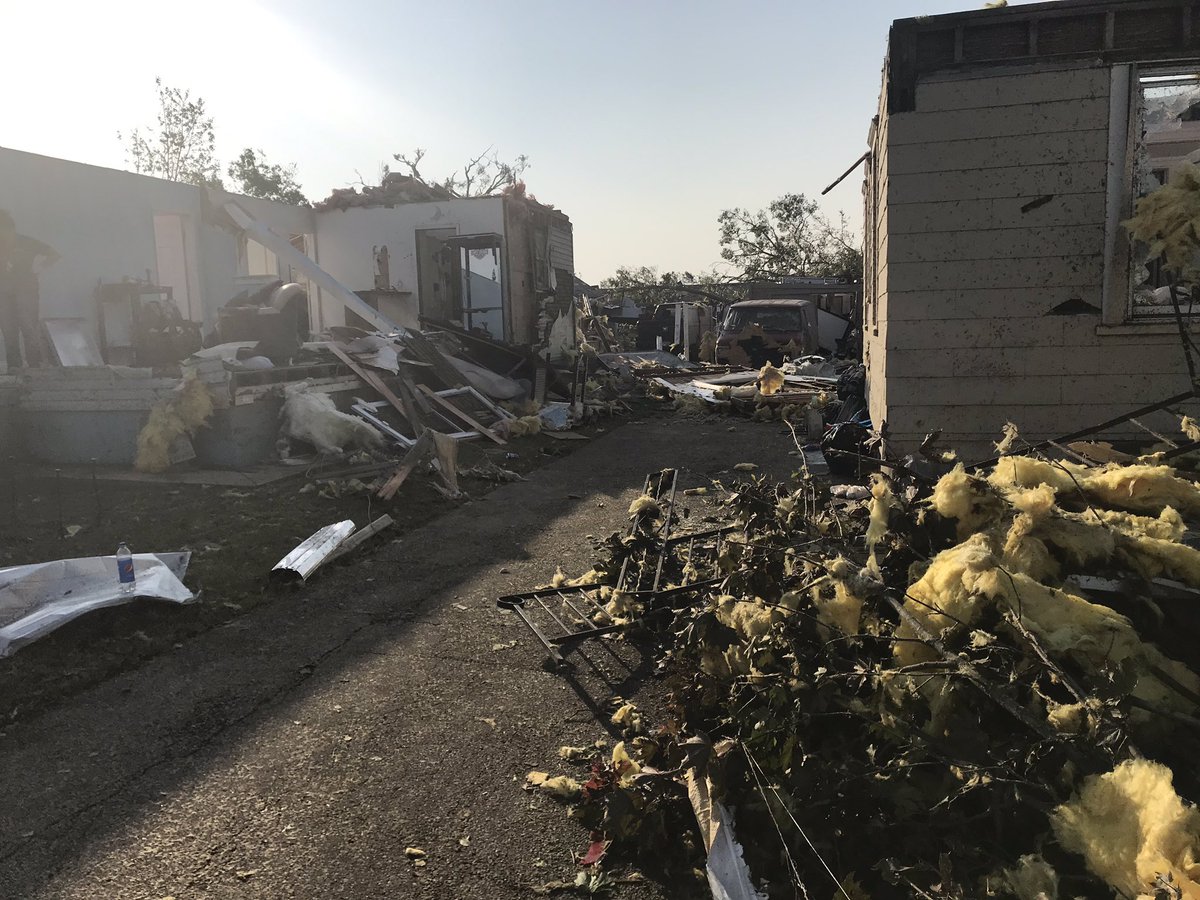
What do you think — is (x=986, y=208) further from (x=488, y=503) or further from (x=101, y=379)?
(x=101, y=379)

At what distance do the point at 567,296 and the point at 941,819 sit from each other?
17.5m

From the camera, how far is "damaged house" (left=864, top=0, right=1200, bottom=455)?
19.2ft

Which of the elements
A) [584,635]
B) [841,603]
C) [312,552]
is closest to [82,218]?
[312,552]

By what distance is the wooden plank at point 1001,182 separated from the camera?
593 centimetres

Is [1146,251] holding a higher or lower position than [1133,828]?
higher

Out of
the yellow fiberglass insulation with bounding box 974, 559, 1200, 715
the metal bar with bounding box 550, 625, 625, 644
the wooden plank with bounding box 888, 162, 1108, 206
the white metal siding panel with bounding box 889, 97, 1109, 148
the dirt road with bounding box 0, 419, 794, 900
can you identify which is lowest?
the dirt road with bounding box 0, 419, 794, 900

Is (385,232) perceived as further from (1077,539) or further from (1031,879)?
(1031,879)

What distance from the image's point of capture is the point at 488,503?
782 cm

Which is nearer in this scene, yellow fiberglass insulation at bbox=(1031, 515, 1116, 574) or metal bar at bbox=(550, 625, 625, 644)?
yellow fiberglass insulation at bbox=(1031, 515, 1116, 574)

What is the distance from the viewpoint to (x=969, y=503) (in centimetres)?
322

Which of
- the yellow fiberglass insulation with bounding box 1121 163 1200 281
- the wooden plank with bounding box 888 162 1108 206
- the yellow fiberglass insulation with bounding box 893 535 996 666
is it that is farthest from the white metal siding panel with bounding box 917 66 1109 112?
the yellow fiberglass insulation with bounding box 893 535 996 666

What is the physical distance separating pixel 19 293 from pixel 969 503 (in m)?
11.3

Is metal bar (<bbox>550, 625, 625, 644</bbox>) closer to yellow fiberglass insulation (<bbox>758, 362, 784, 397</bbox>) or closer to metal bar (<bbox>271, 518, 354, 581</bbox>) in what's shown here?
metal bar (<bbox>271, 518, 354, 581</bbox>)

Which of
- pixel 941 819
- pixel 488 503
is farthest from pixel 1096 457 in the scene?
pixel 488 503
